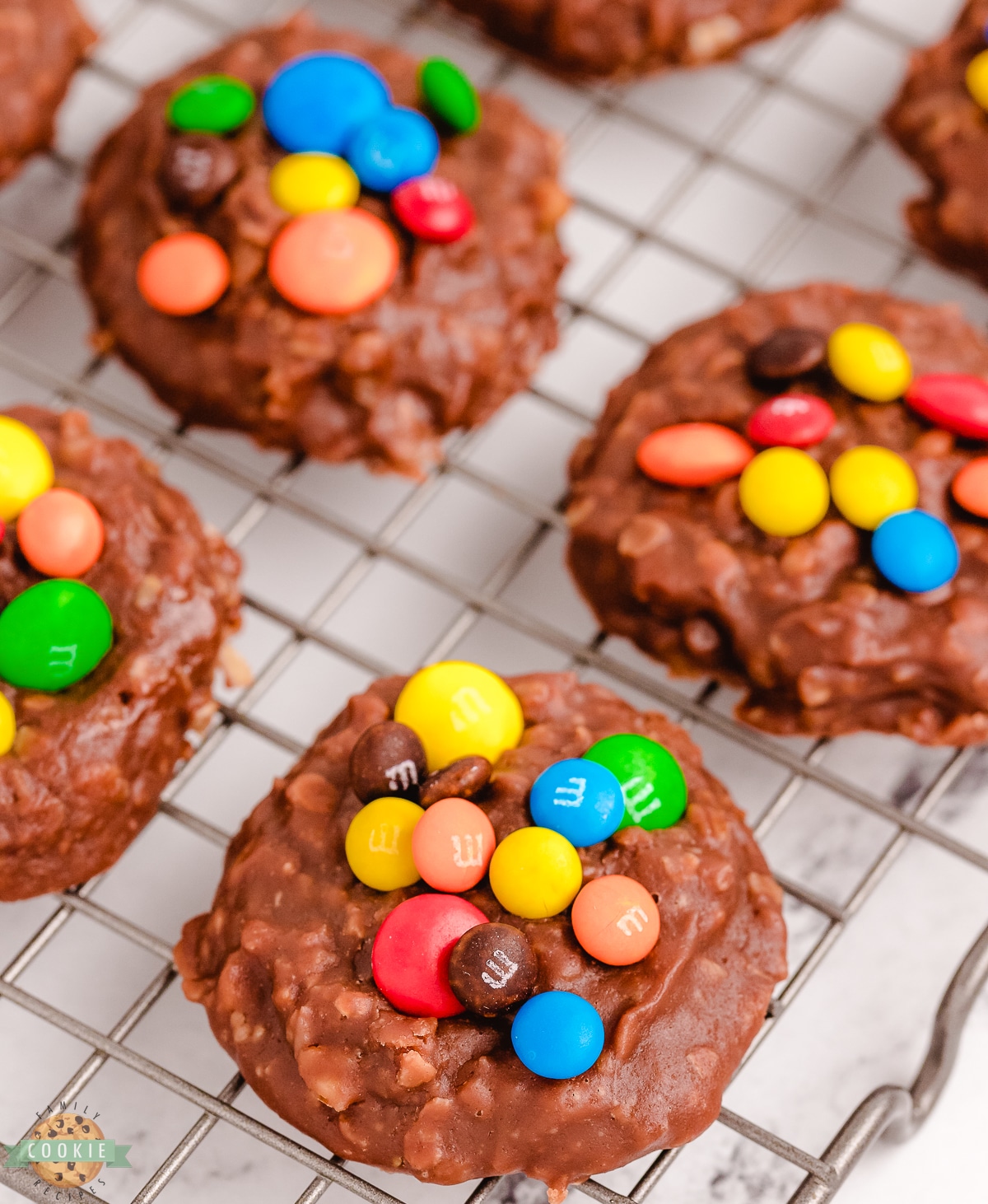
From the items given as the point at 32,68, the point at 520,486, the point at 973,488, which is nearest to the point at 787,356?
the point at 973,488

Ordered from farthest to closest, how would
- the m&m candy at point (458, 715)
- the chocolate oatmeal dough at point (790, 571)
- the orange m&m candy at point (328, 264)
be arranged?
1. the orange m&m candy at point (328, 264)
2. the chocolate oatmeal dough at point (790, 571)
3. the m&m candy at point (458, 715)

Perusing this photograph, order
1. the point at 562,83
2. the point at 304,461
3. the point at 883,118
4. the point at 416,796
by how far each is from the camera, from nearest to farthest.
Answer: the point at 416,796, the point at 304,461, the point at 883,118, the point at 562,83

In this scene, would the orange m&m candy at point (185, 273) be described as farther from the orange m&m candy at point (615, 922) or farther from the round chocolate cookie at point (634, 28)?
the orange m&m candy at point (615, 922)

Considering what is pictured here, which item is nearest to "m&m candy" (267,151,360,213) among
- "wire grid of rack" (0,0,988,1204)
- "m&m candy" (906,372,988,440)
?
"wire grid of rack" (0,0,988,1204)

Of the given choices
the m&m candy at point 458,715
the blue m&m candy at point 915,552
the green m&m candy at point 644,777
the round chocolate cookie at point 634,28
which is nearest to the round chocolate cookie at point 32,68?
the round chocolate cookie at point 634,28

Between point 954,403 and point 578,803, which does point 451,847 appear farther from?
point 954,403

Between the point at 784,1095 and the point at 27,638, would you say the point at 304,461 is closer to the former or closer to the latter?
the point at 27,638

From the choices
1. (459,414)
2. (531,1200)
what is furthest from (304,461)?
(531,1200)
